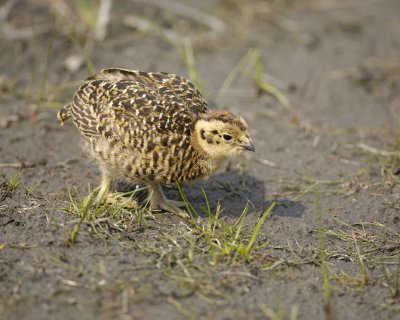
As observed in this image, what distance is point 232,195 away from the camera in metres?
5.64

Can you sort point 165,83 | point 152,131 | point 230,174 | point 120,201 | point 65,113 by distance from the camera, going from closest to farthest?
1. point 152,131
2. point 120,201
3. point 165,83
4. point 65,113
5. point 230,174

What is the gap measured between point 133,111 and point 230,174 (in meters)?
1.51

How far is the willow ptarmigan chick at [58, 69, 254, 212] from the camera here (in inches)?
189

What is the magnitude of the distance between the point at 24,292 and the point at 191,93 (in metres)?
2.24

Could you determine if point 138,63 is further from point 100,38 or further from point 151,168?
point 151,168

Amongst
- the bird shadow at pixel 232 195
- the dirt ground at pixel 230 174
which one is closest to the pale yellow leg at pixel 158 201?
the dirt ground at pixel 230 174

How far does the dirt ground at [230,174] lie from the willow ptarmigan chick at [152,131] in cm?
40

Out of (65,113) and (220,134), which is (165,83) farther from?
(65,113)

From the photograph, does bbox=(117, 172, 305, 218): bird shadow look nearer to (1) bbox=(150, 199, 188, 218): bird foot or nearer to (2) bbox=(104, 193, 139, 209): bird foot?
(1) bbox=(150, 199, 188, 218): bird foot

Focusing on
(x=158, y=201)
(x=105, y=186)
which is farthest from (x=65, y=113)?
(x=158, y=201)

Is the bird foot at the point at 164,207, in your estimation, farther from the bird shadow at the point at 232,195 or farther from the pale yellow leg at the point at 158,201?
the bird shadow at the point at 232,195

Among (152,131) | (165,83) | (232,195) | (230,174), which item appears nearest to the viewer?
(152,131)

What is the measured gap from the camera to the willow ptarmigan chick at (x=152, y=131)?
4812 millimetres

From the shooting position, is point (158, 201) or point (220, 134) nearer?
point (220, 134)
